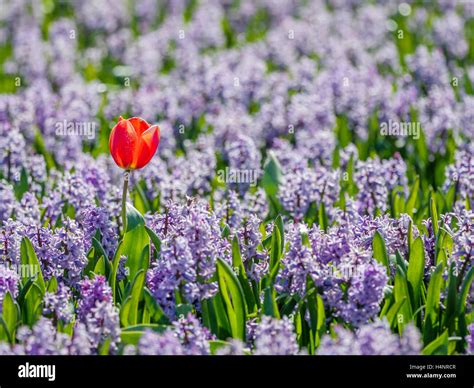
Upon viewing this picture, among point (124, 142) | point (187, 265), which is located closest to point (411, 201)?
point (124, 142)

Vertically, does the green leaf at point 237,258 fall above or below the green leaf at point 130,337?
above

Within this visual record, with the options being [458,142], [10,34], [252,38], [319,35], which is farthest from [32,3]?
[458,142]

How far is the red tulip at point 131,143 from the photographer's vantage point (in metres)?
4.36

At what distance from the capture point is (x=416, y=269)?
436 cm

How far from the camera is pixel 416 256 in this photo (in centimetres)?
434

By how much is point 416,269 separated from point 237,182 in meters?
1.99

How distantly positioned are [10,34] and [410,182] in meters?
5.96

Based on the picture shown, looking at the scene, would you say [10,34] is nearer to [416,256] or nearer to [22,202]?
[22,202]

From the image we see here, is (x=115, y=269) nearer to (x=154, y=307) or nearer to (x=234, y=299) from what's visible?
(x=154, y=307)

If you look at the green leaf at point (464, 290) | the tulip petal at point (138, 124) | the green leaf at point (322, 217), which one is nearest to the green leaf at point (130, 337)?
the tulip petal at point (138, 124)

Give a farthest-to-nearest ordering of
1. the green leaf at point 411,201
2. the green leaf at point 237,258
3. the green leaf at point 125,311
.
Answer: the green leaf at point 411,201 < the green leaf at point 237,258 < the green leaf at point 125,311

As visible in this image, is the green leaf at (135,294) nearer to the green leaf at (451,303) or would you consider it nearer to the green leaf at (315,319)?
the green leaf at (315,319)

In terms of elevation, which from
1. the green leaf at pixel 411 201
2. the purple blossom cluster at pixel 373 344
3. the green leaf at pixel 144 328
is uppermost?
the green leaf at pixel 411 201

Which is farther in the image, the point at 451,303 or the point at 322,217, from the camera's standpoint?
the point at 322,217
